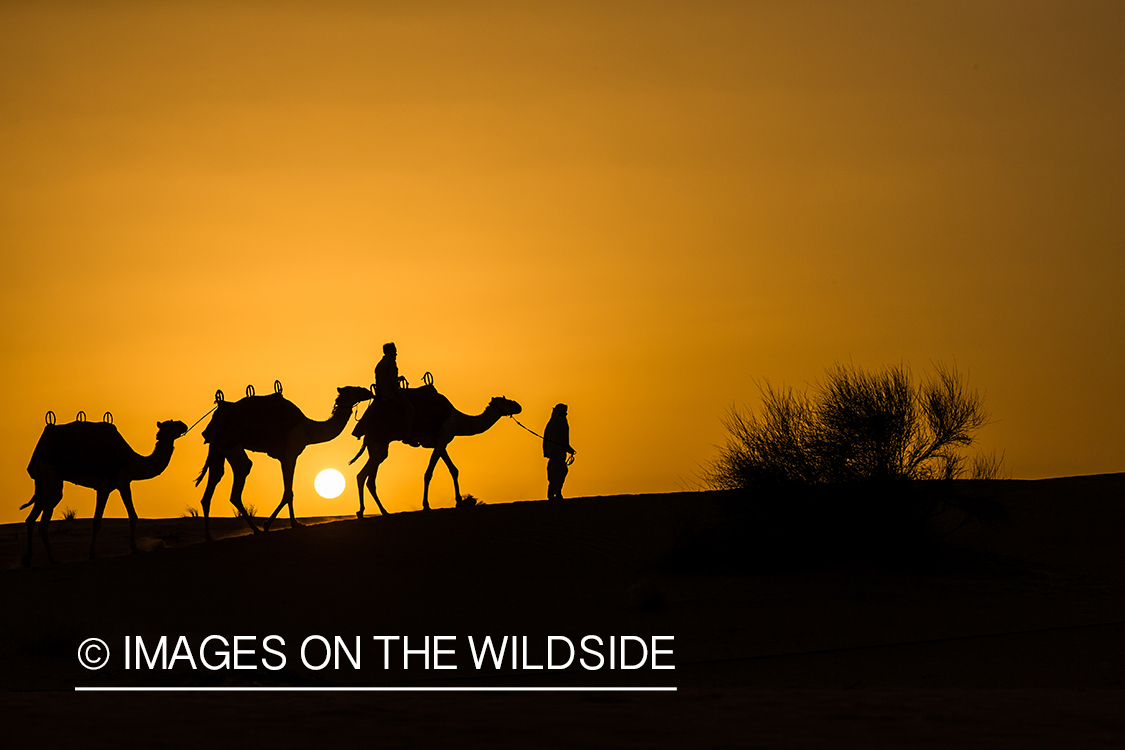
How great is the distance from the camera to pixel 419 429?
27.7m

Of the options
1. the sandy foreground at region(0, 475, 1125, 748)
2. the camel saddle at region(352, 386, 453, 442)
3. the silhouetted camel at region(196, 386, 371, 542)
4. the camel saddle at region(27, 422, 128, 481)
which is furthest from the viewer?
the camel saddle at region(352, 386, 453, 442)

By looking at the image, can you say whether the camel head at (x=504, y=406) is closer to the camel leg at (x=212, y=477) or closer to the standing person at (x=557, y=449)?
the standing person at (x=557, y=449)

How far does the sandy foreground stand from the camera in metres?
9.26

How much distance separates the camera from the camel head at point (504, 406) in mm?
29703

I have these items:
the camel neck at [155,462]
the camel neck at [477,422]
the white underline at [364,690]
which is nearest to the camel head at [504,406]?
the camel neck at [477,422]

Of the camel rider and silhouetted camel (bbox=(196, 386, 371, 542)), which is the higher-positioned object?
the camel rider

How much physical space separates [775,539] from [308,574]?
800cm

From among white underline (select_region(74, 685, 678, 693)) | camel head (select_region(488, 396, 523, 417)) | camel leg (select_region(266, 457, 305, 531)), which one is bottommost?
white underline (select_region(74, 685, 678, 693))

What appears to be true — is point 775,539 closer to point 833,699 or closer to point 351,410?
point 351,410

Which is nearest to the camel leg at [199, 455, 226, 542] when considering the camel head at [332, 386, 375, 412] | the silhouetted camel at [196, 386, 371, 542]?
the silhouetted camel at [196, 386, 371, 542]

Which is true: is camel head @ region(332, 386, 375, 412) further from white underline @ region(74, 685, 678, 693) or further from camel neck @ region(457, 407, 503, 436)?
white underline @ region(74, 685, 678, 693)

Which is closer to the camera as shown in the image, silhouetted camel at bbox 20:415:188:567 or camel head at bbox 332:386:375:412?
silhouetted camel at bbox 20:415:188:567

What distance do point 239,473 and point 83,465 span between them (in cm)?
307

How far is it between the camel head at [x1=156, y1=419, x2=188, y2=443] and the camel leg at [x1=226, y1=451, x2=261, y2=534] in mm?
1039
